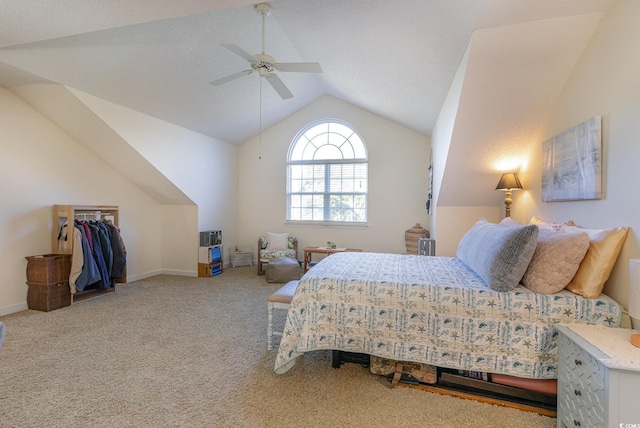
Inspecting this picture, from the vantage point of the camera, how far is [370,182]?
18.3ft

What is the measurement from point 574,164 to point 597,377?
158 cm

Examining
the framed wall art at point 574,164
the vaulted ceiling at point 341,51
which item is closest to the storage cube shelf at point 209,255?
the vaulted ceiling at point 341,51

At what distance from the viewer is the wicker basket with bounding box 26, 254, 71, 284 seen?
3330mm

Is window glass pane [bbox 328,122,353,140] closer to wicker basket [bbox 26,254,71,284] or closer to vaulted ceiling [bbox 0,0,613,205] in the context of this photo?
vaulted ceiling [bbox 0,0,613,205]

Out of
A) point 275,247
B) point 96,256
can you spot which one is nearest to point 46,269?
point 96,256

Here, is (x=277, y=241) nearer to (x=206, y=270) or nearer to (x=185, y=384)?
(x=206, y=270)

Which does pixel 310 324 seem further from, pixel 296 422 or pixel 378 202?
pixel 378 202

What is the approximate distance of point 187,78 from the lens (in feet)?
11.9

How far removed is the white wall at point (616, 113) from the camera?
5.45 ft

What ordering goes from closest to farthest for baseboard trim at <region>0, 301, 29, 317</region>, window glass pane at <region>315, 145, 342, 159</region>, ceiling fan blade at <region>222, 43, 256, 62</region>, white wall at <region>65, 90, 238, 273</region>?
1. ceiling fan blade at <region>222, 43, 256, 62</region>
2. baseboard trim at <region>0, 301, 29, 317</region>
3. white wall at <region>65, 90, 238, 273</region>
4. window glass pane at <region>315, 145, 342, 159</region>

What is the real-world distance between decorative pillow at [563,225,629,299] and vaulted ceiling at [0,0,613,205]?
1.37 metres

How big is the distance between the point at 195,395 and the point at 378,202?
169 inches

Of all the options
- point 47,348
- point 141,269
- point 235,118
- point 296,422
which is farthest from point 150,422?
→ point 235,118

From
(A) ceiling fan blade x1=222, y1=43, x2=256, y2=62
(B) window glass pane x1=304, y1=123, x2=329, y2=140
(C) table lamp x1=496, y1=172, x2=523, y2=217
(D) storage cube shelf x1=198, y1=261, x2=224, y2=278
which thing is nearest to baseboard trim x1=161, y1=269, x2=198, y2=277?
(D) storage cube shelf x1=198, y1=261, x2=224, y2=278
